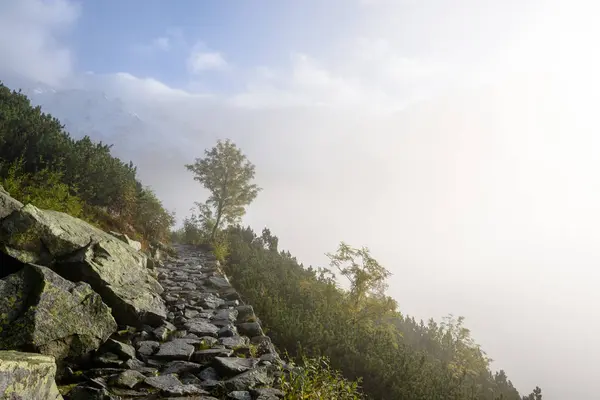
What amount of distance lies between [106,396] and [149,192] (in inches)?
589

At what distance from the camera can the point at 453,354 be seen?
32.8 m

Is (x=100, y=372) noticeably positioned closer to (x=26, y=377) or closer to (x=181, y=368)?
(x=181, y=368)

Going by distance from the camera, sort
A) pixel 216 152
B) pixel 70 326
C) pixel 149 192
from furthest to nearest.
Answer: pixel 216 152
pixel 149 192
pixel 70 326

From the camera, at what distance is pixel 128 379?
403cm

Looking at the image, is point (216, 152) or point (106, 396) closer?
point (106, 396)

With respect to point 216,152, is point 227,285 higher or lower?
lower

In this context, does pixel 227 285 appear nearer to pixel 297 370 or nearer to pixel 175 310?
pixel 175 310

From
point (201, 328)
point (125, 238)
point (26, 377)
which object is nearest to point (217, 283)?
point (125, 238)

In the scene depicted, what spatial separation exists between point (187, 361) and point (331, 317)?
687cm

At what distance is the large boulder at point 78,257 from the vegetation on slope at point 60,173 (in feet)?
7.70

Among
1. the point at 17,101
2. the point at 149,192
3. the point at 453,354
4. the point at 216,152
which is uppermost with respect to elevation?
the point at 216,152

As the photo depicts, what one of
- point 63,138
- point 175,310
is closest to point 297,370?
point 175,310

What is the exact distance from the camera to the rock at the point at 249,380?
4.25 meters

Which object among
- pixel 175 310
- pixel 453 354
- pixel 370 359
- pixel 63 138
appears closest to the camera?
pixel 175 310
